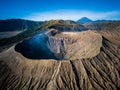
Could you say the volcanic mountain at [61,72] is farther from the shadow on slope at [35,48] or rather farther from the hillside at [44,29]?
the hillside at [44,29]

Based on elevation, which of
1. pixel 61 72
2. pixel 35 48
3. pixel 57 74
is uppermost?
pixel 61 72

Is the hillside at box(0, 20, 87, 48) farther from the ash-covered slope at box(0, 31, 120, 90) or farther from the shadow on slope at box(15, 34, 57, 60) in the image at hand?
the ash-covered slope at box(0, 31, 120, 90)

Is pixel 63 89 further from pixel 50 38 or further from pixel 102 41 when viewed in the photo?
pixel 50 38

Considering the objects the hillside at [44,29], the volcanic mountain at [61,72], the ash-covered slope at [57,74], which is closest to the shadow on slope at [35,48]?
the volcanic mountain at [61,72]

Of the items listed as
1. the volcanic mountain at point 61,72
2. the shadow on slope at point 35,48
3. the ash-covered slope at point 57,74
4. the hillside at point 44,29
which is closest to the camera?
the ash-covered slope at point 57,74

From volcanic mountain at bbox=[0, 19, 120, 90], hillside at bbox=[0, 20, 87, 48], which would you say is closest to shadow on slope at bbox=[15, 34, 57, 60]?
volcanic mountain at bbox=[0, 19, 120, 90]

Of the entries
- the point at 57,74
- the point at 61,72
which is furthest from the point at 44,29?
the point at 57,74

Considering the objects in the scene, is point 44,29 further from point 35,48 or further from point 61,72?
point 61,72

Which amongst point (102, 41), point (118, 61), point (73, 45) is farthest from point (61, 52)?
point (118, 61)
